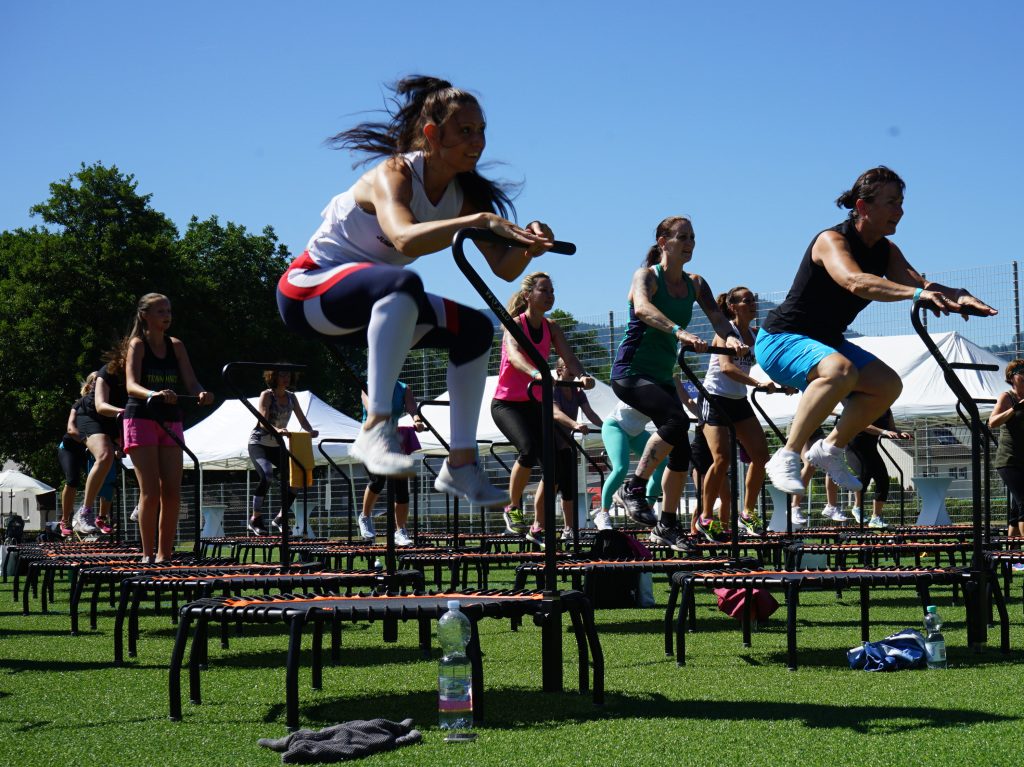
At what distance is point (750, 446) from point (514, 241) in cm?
424

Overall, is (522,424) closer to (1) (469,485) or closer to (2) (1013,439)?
(1) (469,485)

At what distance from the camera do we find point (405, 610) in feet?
8.59

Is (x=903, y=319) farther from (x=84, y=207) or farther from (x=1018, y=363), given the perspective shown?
(x=84, y=207)

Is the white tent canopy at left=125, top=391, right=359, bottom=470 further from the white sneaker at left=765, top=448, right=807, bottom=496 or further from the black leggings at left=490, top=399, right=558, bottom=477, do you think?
the white sneaker at left=765, top=448, right=807, bottom=496

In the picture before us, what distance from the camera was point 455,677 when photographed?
A: 262 cm

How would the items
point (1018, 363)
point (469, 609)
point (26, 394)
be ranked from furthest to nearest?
point (26, 394) < point (1018, 363) < point (469, 609)

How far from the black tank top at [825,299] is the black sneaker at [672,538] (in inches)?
52.9

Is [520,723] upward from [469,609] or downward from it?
downward

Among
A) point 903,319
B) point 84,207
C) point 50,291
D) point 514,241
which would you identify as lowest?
point 514,241

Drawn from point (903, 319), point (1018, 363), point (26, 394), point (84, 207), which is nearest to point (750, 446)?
point (1018, 363)

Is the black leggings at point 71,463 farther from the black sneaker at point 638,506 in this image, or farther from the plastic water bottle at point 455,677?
the plastic water bottle at point 455,677

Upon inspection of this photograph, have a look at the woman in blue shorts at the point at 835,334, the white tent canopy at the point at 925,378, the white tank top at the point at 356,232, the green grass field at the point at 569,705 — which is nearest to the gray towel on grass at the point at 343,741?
the green grass field at the point at 569,705

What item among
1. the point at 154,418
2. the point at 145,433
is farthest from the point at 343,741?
the point at 145,433

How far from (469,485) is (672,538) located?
2.79m
